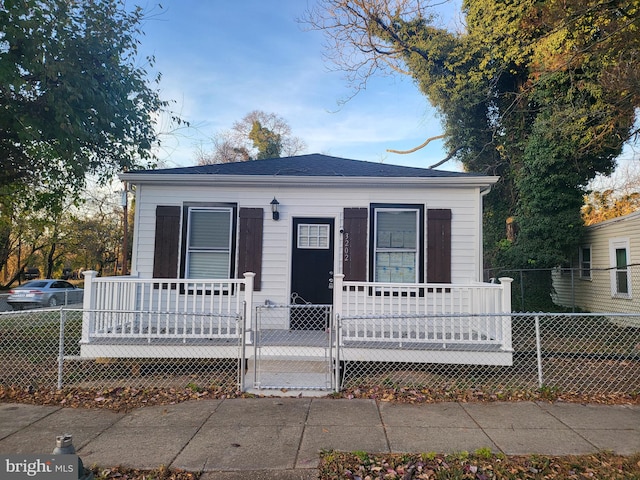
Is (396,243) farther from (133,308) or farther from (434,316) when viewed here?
(133,308)

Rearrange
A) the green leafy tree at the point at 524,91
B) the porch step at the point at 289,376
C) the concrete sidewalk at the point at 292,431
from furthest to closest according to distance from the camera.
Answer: the green leafy tree at the point at 524,91
the porch step at the point at 289,376
the concrete sidewalk at the point at 292,431

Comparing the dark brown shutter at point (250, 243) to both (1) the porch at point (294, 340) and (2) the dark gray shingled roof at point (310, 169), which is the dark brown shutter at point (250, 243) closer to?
(2) the dark gray shingled roof at point (310, 169)

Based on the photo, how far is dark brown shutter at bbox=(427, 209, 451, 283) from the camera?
6.59 metres

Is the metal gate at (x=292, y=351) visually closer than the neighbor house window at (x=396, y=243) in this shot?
Yes

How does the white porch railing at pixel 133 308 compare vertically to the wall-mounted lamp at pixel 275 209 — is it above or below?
below

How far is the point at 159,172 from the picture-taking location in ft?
22.3

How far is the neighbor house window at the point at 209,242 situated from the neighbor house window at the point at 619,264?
10316 mm

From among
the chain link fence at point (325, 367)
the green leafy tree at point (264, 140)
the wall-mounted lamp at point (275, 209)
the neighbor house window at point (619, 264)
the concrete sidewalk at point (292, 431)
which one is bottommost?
the concrete sidewalk at point (292, 431)

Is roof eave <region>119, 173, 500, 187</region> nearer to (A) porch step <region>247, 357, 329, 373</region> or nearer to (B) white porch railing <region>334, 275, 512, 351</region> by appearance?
(B) white porch railing <region>334, 275, 512, 351</region>

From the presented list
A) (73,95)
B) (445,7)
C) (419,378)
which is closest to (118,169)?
(73,95)

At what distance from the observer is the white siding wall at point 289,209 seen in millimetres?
6676

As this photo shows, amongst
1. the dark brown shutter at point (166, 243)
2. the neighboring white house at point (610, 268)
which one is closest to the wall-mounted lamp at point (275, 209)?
the dark brown shutter at point (166, 243)

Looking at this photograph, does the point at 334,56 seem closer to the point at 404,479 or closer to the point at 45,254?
the point at 404,479

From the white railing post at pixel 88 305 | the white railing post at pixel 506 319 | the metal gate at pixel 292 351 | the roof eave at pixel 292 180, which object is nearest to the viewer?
the metal gate at pixel 292 351
